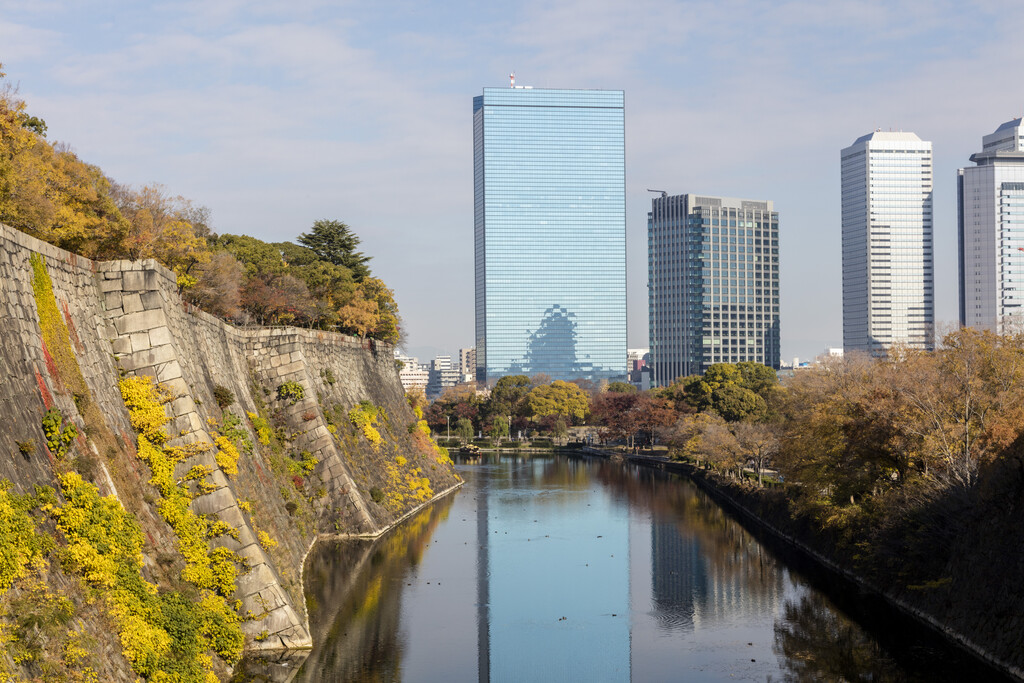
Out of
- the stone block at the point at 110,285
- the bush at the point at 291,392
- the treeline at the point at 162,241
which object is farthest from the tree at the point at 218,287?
the stone block at the point at 110,285

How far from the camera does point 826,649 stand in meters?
39.1

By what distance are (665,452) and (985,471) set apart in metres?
97.9

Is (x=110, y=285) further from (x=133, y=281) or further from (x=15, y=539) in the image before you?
(x=15, y=539)

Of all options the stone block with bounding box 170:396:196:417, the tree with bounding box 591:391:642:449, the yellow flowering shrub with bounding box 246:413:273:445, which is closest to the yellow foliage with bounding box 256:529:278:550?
the stone block with bounding box 170:396:196:417

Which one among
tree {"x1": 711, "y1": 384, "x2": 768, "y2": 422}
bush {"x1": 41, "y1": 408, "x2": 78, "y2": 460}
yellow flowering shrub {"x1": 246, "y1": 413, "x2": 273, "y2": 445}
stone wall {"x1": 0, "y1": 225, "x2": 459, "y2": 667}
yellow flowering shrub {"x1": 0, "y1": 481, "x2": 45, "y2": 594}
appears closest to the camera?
yellow flowering shrub {"x1": 0, "y1": 481, "x2": 45, "y2": 594}

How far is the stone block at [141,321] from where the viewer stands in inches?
1403

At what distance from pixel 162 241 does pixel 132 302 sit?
34.9 feet

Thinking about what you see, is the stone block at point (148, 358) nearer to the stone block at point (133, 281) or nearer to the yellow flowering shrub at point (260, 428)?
the stone block at point (133, 281)

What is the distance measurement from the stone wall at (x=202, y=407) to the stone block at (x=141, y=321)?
4 cm

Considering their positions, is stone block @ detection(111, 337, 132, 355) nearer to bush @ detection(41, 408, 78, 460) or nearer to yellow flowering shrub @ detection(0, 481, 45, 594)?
bush @ detection(41, 408, 78, 460)

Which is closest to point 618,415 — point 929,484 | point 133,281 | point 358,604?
point 929,484

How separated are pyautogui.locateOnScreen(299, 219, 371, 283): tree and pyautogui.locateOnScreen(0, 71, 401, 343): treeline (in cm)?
819

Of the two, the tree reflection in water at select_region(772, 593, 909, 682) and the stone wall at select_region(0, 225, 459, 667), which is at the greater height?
the stone wall at select_region(0, 225, 459, 667)

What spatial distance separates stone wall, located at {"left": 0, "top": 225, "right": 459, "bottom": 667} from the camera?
1039 inches
